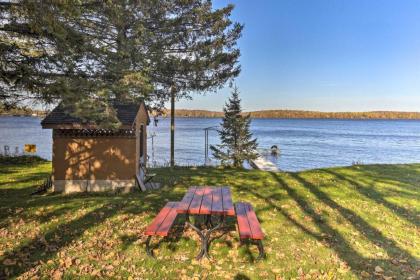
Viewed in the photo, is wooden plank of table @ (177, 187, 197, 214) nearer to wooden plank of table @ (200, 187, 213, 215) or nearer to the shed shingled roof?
wooden plank of table @ (200, 187, 213, 215)

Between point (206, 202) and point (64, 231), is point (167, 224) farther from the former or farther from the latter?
point (64, 231)

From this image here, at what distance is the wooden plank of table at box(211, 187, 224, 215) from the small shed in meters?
5.36

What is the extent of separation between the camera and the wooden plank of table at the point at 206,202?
521cm

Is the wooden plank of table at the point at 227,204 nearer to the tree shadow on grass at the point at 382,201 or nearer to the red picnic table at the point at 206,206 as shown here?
the red picnic table at the point at 206,206

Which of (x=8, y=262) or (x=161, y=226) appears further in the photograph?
(x=161, y=226)

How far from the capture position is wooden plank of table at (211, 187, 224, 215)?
5.19 m

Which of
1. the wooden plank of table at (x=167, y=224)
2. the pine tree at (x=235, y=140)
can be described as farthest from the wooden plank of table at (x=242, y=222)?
the pine tree at (x=235, y=140)

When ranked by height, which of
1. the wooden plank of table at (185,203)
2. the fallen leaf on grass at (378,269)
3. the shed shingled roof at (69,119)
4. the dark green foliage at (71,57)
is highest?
the dark green foliage at (71,57)

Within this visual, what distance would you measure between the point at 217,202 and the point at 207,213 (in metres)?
0.65

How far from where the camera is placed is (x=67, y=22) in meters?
6.96

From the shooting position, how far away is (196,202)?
5.80 m

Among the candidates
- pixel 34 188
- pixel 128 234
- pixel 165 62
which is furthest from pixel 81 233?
pixel 165 62

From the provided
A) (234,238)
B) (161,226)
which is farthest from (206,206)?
(234,238)

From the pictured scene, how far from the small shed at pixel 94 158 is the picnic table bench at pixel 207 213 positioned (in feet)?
17.0
